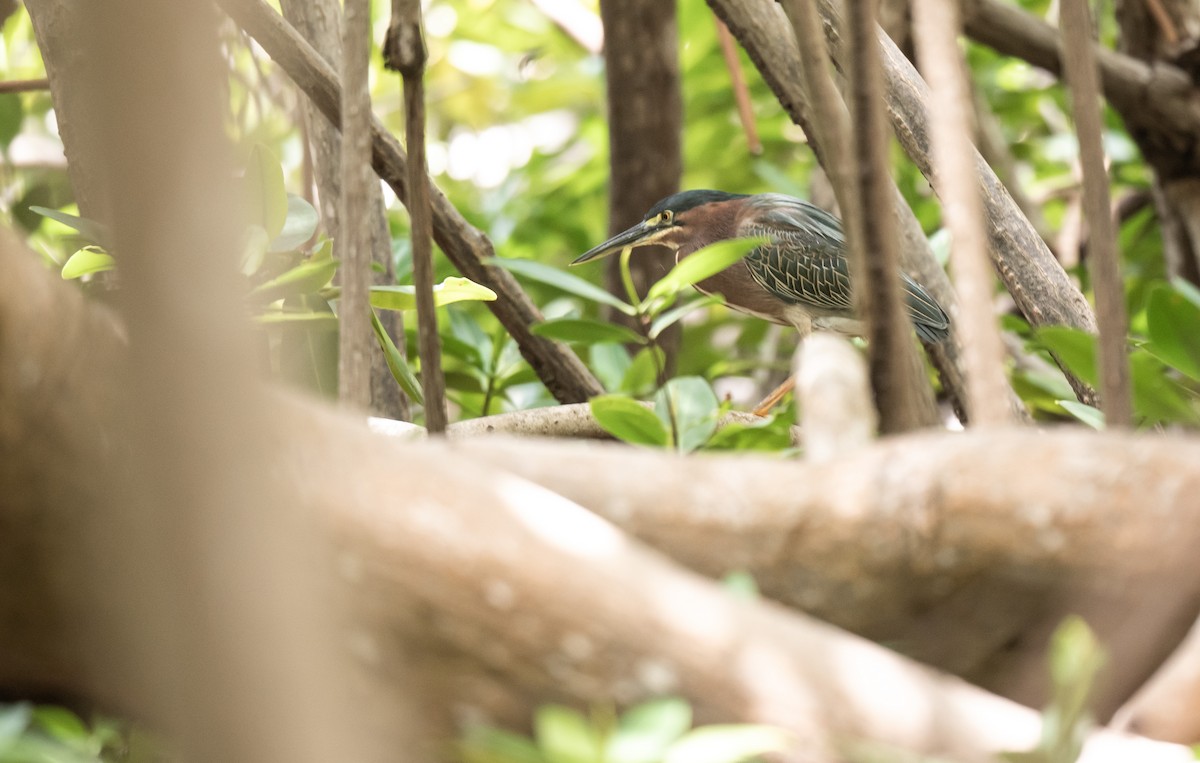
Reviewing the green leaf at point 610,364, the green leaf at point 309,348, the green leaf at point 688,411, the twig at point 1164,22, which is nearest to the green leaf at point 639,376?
the green leaf at point 610,364

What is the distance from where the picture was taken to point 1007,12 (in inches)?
94.9

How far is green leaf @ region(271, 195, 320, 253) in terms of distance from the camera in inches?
45.4

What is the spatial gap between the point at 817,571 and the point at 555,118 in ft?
10.7

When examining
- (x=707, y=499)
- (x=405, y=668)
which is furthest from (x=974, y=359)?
(x=405, y=668)

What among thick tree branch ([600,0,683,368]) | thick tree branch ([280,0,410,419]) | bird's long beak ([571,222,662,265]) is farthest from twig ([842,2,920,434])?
bird's long beak ([571,222,662,265])

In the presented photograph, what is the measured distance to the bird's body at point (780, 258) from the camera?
8.85ft

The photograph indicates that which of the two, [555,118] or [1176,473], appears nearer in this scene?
[1176,473]

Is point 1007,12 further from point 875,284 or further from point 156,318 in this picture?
point 156,318

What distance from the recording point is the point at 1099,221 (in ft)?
2.50

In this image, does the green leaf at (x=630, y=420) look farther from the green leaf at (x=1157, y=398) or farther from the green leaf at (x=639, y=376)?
the green leaf at (x=639, y=376)

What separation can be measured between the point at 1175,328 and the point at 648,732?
627 mm

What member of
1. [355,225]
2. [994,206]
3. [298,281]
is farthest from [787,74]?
[355,225]

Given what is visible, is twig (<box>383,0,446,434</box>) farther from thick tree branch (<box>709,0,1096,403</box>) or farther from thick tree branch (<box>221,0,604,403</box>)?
thick tree branch (<box>709,0,1096,403</box>)

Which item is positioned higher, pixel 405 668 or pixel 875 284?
pixel 875 284
